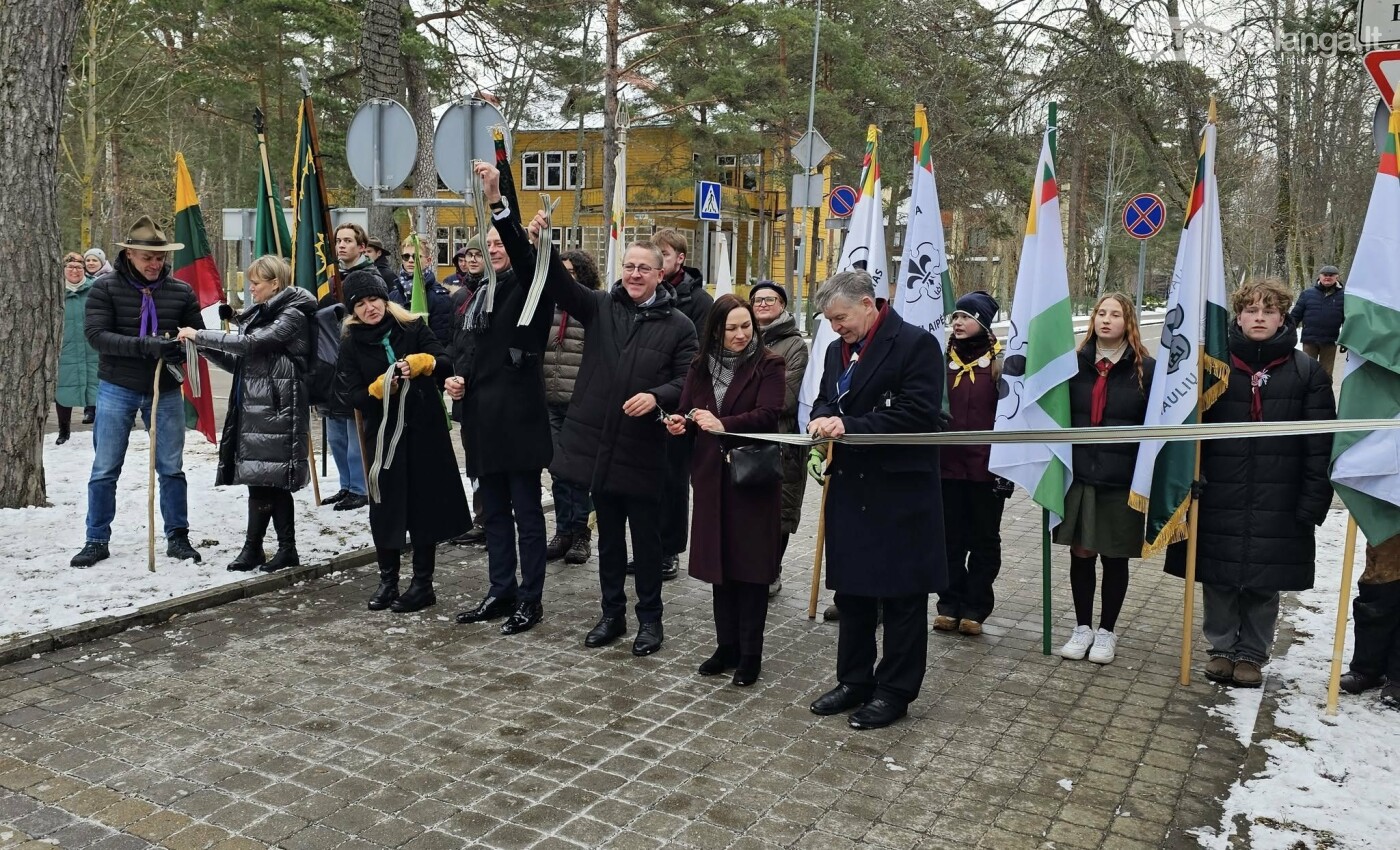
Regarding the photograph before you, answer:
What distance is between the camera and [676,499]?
20.8ft

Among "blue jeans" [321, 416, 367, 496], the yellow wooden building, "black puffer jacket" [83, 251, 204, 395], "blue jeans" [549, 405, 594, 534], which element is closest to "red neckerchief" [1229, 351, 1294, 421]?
"blue jeans" [549, 405, 594, 534]

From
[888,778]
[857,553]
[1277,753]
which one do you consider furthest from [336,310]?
[1277,753]

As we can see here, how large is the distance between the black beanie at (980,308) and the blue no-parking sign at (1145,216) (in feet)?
40.5

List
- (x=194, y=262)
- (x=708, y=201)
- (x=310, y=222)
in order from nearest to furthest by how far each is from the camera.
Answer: (x=194, y=262) → (x=310, y=222) → (x=708, y=201)

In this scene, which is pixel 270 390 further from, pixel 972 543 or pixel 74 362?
pixel 74 362

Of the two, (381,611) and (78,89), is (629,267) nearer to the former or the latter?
(381,611)

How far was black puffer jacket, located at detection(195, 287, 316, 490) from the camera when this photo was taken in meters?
6.72

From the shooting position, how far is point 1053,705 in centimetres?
528

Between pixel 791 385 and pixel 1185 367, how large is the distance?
2185 millimetres

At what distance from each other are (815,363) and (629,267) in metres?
1.87

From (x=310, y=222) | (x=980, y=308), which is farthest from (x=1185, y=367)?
(x=310, y=222)

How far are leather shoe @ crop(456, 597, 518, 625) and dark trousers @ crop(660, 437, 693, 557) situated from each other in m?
0.95

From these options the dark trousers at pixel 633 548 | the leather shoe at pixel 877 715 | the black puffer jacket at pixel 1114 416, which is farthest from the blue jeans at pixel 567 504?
the black puffer jacket at pixel 1114 416

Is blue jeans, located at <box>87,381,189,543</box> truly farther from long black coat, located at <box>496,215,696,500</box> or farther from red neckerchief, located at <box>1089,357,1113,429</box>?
red neckerchief, located at <box>1089,357,1113,429</box>
